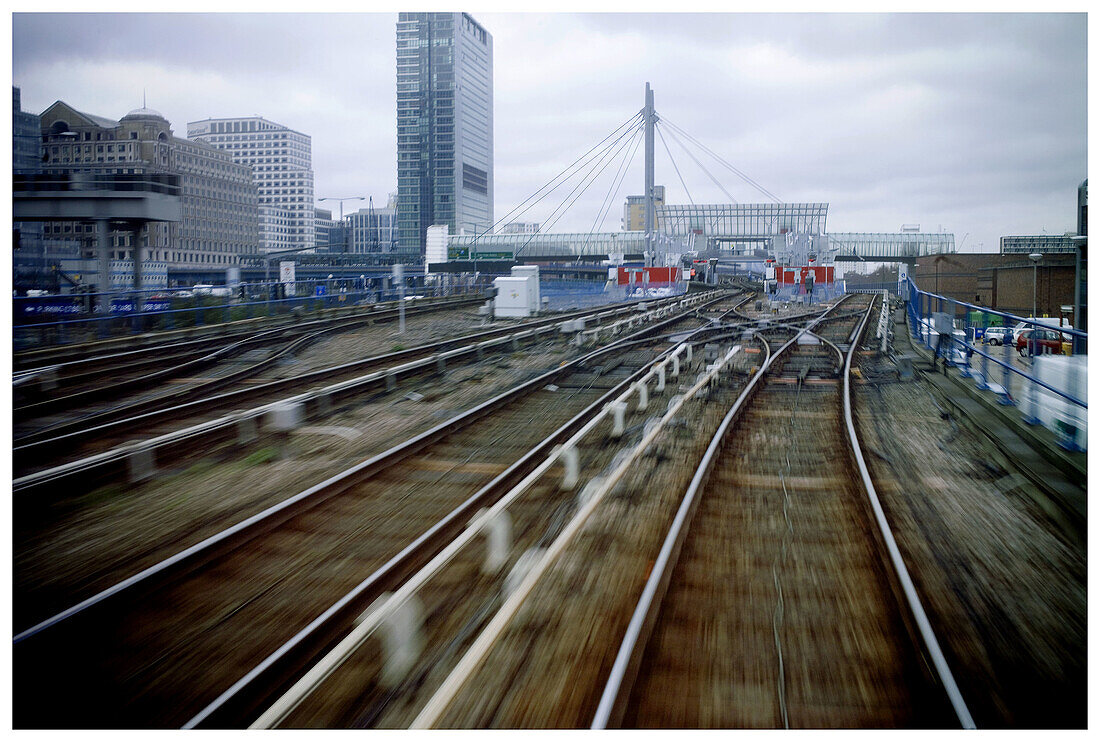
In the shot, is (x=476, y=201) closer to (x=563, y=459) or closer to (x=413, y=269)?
(x=413, y=269)

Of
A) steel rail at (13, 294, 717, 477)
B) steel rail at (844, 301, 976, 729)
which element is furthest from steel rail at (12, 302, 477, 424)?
steel rail at (844, 301, 976, 729)

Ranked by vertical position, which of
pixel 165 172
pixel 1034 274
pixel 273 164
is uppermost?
pixel 273 164

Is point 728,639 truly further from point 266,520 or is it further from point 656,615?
point 266,520

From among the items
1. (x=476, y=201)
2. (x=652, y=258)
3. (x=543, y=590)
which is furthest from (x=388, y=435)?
(x=476, y=201)

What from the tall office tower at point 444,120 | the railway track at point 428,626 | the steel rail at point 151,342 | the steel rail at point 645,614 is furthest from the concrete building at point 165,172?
the steel rail at point 645,614

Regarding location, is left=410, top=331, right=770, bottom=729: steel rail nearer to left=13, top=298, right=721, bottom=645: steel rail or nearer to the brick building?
left=13, top=298, right=721, bottom=645: steel rail

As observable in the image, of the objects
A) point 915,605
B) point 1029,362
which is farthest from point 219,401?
point 1029,362
